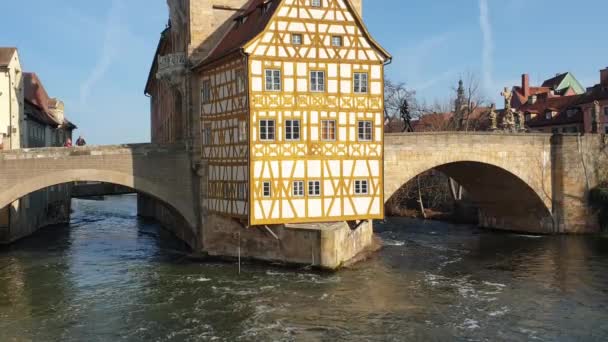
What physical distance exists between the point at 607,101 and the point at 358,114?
1372 inches

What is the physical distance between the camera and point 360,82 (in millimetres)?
26875

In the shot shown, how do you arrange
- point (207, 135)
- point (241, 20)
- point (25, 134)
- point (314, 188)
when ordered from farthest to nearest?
point (25, 134) → point (241, 20) → point (207, 135) → point (314, 188)

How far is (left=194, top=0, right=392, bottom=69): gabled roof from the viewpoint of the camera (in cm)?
2577

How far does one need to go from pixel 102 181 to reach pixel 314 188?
9876 millimetres

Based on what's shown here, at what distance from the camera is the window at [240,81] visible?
2591 cm

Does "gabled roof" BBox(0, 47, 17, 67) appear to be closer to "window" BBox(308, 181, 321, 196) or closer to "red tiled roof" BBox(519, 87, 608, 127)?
"window" BBox(308, 181, 321, 196)

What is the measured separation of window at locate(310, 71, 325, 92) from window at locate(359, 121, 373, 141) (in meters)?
2.41

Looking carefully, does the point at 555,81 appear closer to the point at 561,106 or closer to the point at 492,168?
the point at 561,106

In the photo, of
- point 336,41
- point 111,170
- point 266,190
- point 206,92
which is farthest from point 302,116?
point 111,170

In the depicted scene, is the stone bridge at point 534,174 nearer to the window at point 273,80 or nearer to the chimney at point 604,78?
the window at point 273,80

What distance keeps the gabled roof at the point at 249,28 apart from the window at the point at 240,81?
92 centimetres

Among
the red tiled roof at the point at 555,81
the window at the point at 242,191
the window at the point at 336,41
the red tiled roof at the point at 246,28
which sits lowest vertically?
the window at the point at 242,191

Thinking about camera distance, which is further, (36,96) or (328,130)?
(36,96)

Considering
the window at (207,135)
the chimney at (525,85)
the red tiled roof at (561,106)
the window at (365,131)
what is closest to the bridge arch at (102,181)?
the window at (207,135)
